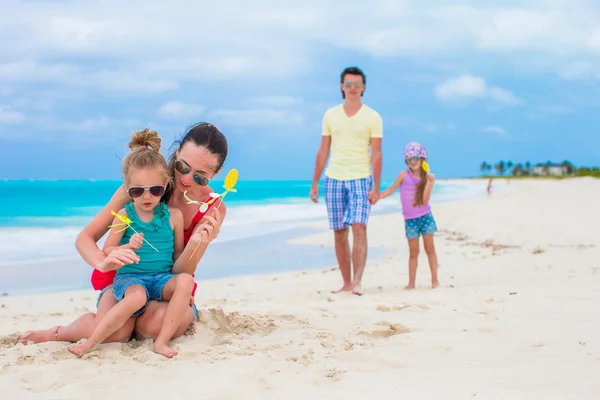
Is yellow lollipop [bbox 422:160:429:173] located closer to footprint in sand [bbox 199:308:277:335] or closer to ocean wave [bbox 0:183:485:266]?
footprint in sand [bbox 199:308:277:335]

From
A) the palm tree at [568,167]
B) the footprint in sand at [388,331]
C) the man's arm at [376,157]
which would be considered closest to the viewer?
the footprint in sand at [388,331]

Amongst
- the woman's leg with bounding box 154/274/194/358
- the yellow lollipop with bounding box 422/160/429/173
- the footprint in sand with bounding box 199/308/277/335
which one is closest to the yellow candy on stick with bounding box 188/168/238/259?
the woman's leg with bounding box 154/274/194/358

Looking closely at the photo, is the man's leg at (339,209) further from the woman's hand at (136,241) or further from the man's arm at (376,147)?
the woman's hand at (136,241)

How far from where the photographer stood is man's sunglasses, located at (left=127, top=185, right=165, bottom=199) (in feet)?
10.4

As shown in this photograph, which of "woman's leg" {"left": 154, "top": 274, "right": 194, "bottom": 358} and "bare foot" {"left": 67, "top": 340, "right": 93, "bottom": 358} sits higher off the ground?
"woman's leg" {"left": 154, "top": 274, "right": 194, "bottom": 358}

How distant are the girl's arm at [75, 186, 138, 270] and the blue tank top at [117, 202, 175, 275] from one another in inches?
2.9

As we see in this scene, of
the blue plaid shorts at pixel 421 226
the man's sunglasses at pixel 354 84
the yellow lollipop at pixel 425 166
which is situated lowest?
the blue plaid shorts at pixel 421 226

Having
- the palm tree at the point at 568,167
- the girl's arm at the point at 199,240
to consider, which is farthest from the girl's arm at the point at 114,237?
Result: the palm tree at the point at 568,167

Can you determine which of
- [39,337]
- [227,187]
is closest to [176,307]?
[227,187]

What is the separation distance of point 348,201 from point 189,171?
2613mm

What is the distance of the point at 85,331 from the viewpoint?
3.44 m

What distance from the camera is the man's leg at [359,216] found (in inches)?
220

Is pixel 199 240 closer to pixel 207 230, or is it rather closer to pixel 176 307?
pixel 207 230

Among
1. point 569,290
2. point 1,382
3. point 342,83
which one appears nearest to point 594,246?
point 569,290
